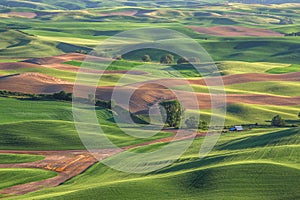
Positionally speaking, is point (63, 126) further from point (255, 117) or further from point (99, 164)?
point (255, 117)

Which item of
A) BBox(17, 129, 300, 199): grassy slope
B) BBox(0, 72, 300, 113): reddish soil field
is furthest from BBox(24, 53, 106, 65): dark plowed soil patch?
BBox(17, 129, 300, 199): grassy slope

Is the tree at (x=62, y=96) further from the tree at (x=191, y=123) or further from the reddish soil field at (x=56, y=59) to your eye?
the reddish soil field at (x=56, y=59)

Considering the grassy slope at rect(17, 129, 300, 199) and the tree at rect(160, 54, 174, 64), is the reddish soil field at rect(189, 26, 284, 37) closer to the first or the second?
the tree at rect(160, 54, 174, 64)

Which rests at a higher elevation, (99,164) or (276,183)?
(276,183)

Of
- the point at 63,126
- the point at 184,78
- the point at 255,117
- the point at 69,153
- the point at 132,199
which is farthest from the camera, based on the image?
the point at 184,78

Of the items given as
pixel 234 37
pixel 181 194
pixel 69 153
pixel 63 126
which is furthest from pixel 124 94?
pixel 234 37

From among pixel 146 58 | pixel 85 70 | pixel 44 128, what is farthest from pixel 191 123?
pixel 146 58
